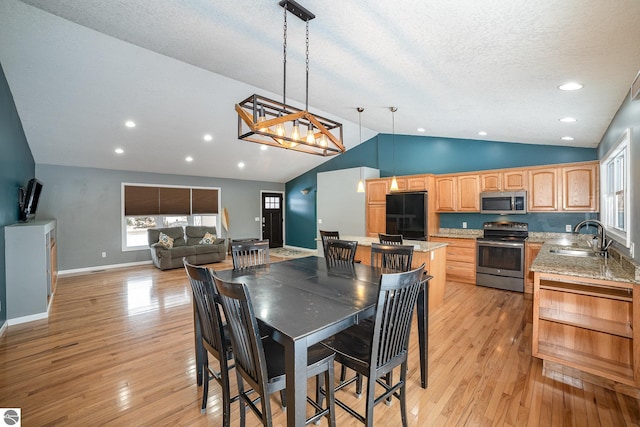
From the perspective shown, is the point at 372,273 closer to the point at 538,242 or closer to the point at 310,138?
the point at 310,138

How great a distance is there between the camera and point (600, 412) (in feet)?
6.06

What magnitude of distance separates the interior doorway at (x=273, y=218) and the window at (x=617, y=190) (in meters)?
7.93

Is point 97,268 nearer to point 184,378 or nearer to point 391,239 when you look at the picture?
point 184,378

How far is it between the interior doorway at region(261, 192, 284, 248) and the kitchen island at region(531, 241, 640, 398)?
25.5 ft

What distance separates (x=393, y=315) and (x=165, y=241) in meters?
6.34

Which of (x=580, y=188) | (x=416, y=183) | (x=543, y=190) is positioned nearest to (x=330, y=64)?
(x=416, y=183)

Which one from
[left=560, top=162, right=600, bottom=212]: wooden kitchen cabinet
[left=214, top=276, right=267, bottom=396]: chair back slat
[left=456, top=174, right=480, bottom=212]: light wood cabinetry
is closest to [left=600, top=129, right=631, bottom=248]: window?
[left=560, top=162, right=600, bottom=212]: wooden kitchen cabinet

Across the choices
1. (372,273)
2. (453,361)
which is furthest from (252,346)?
(453,361)

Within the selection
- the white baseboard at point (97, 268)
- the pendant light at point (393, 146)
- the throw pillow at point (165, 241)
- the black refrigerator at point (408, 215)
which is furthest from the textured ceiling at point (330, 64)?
the white baseboard at point (97, 268)

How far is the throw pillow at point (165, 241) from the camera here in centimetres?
641

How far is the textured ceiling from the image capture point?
5.58ft

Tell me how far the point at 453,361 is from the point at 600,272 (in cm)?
132

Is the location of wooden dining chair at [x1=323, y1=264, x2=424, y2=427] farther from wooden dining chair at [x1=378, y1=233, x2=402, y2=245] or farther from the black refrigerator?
the black refrigerator

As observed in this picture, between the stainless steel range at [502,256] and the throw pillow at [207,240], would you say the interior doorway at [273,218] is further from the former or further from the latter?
the stainless steel range at [502,256]
